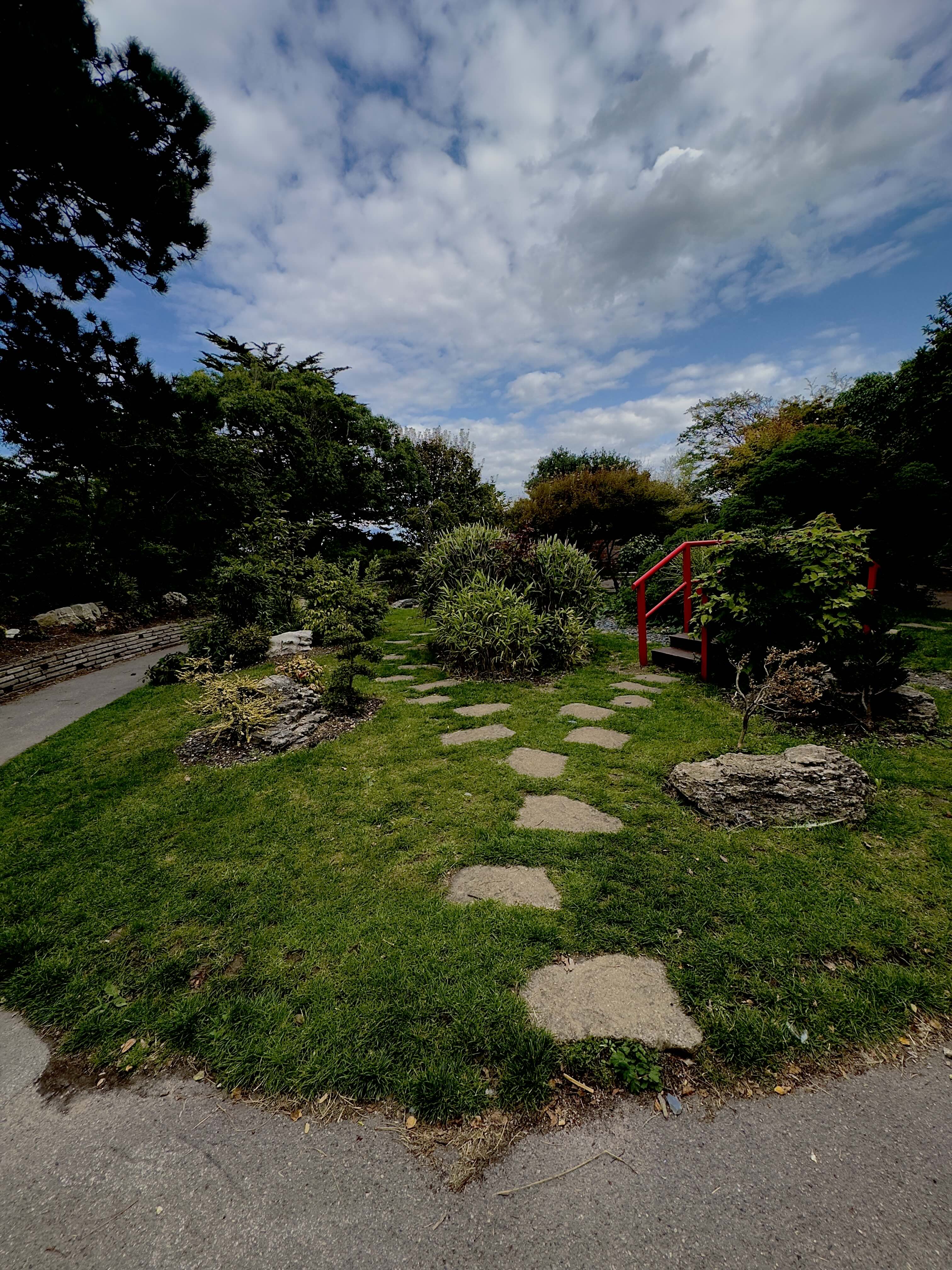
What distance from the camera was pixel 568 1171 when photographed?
3.92 feet

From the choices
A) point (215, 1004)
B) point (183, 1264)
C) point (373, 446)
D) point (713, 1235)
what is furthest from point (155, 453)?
point (713, 1235)

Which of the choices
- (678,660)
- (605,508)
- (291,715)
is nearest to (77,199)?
(291,715)

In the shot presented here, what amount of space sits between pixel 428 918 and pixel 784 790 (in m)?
2.07

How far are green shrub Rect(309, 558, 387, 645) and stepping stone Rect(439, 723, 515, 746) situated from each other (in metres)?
2.96

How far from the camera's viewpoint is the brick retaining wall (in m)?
7.21

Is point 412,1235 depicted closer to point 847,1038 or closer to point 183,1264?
point 183,1264

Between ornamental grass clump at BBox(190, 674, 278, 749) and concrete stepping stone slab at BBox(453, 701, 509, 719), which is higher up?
ornamental grass clump at BBox(190, 674, 278, 749)

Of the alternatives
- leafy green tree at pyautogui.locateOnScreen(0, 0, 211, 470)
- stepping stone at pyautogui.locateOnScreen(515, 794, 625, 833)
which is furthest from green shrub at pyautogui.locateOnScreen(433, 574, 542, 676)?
leafy green tree at pyautogui.locateOnScreen(0, 0, 211, 470)

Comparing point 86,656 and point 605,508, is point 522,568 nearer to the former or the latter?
point 86,656

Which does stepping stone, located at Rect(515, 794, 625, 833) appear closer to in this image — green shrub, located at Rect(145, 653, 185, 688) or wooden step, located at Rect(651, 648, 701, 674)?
wooden step, located at Rect(651, 648, 701, 674)

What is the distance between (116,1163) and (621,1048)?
1454 millimetres

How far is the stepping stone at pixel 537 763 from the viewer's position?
10.7 feet

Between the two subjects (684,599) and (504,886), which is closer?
(504,886)

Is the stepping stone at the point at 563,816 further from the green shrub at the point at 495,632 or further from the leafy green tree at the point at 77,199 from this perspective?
the leafy green tree at the point at 77,199
